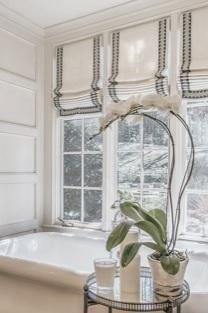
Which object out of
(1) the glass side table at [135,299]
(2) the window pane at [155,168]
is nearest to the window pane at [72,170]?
(2) the window pane at [155,168]

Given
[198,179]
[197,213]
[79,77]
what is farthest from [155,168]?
[79,77]

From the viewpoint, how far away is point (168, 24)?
2650 millimetres

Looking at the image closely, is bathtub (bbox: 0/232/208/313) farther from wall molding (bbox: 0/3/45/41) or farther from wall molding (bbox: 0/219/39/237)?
wall molding (bbox: 0/3/45/41)

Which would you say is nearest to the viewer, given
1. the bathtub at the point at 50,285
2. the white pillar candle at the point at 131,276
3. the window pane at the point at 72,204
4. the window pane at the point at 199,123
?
the white pillar candle at the point at 131,276

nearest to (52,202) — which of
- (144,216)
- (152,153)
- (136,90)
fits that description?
A: (152,153)

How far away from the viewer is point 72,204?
3207mm

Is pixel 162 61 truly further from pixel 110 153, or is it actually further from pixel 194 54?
pixel 110 153

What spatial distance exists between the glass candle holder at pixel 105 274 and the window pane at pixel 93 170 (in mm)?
1571

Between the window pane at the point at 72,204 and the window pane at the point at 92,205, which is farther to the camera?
the window pane at the point at 72,204

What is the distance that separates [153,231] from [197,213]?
1273 mm

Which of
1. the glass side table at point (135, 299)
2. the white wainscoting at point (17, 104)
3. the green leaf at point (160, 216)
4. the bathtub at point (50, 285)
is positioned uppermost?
the white wainscoting at point (17, 104)

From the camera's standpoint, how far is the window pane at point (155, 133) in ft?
9.04

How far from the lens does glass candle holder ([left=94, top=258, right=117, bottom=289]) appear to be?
4.85ft

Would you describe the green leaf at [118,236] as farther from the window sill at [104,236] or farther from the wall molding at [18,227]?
the wall molding at [18,227]
